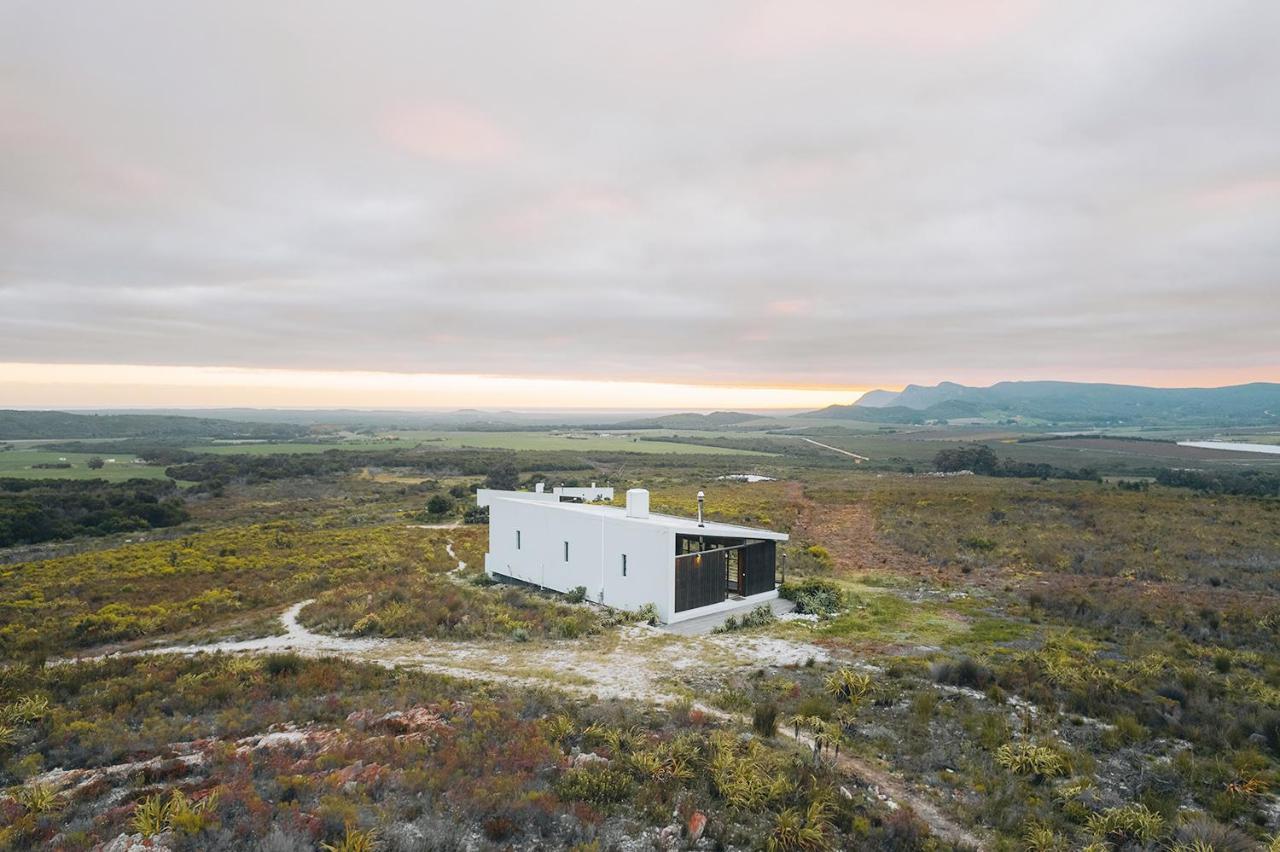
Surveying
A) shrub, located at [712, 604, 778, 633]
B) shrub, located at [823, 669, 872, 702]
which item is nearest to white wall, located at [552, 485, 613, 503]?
shrub, located at [712, 604, 778, 633]

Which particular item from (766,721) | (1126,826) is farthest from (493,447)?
(1126,826)

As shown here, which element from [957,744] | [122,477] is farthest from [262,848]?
[122,477]

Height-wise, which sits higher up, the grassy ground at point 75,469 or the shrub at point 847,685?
the shrub at point 847,685

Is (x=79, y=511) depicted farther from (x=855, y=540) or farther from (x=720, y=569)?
(x=855, y=540)

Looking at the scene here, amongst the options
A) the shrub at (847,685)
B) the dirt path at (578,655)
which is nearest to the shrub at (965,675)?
the shrub at (847,685)

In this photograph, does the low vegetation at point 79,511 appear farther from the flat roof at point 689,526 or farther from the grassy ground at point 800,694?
the flat roof at point 689,526

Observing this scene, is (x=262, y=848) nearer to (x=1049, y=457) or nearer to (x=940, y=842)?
(x=940, y=842)

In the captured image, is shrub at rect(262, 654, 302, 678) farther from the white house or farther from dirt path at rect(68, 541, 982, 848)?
the white house
